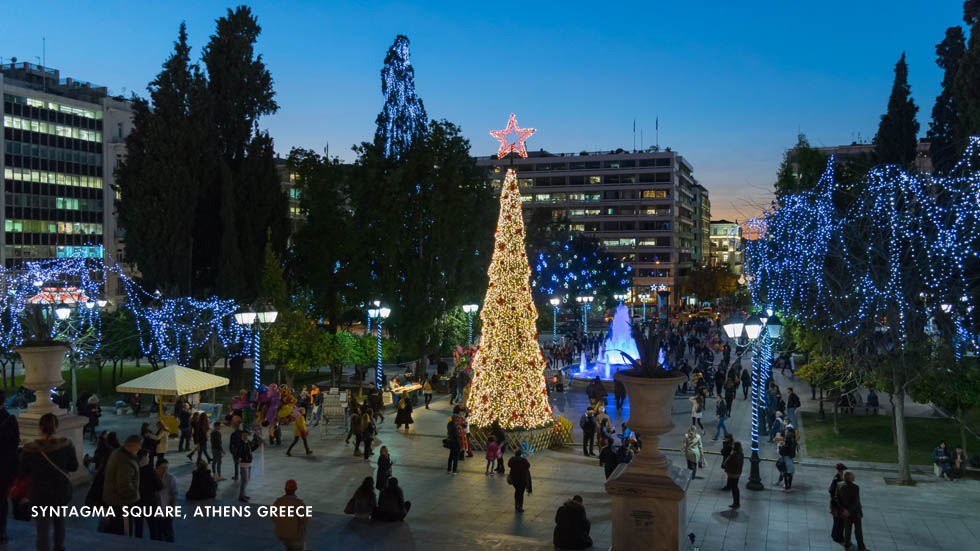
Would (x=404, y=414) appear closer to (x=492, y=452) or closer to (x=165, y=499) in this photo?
(x=492, y=452)

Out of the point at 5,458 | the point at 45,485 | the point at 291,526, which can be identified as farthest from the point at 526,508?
the point at 5,458

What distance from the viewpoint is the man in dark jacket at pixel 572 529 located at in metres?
10.9

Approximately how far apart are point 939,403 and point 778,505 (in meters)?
7.50

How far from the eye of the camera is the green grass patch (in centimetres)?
2041

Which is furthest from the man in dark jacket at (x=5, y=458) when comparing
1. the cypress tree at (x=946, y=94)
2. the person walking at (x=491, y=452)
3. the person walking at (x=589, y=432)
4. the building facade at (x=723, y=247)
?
the building facade at (x=723, y=247)

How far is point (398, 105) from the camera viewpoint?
39.8 metres

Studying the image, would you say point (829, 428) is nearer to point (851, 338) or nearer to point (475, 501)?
point (851, 338)

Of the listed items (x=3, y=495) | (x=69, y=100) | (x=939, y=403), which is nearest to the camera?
(x=3, y=495)

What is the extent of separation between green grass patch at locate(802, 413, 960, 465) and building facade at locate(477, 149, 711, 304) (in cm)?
9495

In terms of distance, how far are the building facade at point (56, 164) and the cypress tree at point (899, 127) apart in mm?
63619

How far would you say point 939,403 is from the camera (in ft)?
64.2

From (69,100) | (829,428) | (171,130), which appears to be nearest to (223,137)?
(171,130)

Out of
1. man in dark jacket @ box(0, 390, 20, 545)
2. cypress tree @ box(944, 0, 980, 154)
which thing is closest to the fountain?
cypress tree @ box(944, 0, 980, 154)

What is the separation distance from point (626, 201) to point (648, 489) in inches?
4713
